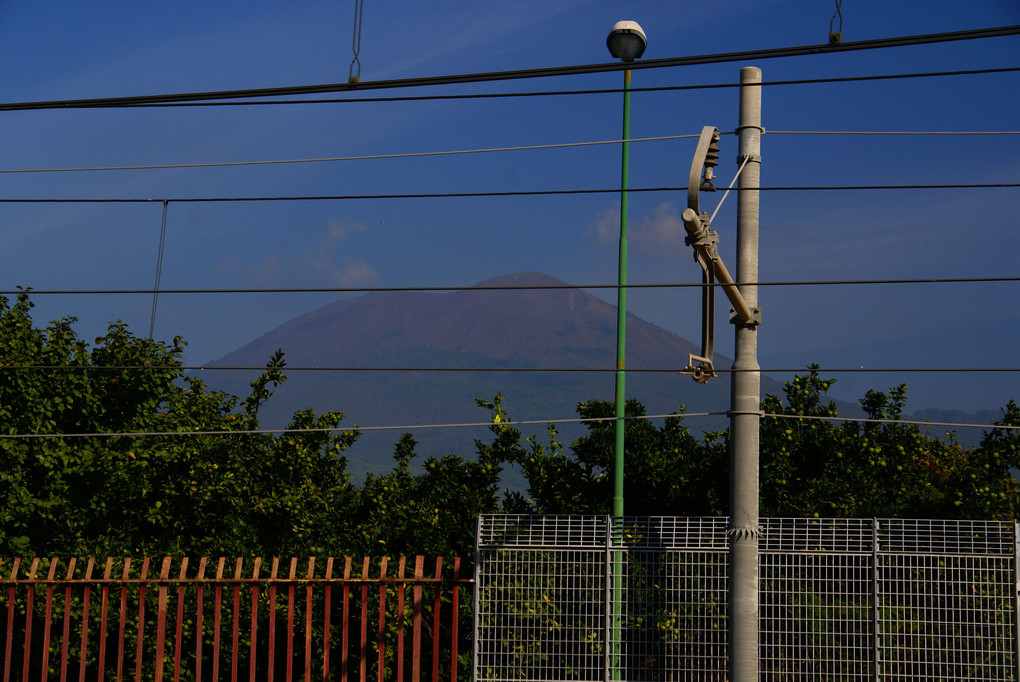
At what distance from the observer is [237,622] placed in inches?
357

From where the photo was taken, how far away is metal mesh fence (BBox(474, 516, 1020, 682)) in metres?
8.48

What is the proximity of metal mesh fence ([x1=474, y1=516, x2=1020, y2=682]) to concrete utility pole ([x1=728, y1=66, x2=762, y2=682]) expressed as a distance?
1.39 metres

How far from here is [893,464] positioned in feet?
42.4

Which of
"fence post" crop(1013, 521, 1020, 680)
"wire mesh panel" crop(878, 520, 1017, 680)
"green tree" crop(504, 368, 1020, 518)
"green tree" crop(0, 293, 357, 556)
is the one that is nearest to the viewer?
"fence post" crop(1013, 521, 1020, 680)

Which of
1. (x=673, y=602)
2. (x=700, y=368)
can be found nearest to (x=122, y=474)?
(x=673, y=602)

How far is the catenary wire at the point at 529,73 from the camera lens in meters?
5.61

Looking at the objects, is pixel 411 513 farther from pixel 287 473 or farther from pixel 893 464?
pixel 893 464

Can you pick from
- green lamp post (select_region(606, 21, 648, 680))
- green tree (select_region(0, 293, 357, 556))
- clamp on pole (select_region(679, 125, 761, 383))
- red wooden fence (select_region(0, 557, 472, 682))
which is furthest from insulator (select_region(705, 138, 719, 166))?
green tree (select_region(0, 293, 357, 556))

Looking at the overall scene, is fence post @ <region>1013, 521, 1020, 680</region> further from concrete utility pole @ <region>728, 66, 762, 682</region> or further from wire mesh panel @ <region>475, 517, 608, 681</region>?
wire mesh panel @ <region>475, 517, 608, 681</region>

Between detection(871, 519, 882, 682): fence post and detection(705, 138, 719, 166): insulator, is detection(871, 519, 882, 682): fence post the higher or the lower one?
the lower one

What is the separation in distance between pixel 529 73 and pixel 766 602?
5281mm

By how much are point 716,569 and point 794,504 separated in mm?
2922

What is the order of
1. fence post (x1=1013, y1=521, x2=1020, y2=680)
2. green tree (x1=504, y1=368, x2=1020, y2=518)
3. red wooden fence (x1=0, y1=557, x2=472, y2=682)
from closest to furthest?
fence post (x1=1013, y1=521, x2=1020, y2=680) → red wooden fence (x1=0, y1=557, x2=472, y2=682) → green tree (x1=504, y1=368, x2=1020, y2=518)

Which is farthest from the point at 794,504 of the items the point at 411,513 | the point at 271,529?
the point at 271,529
